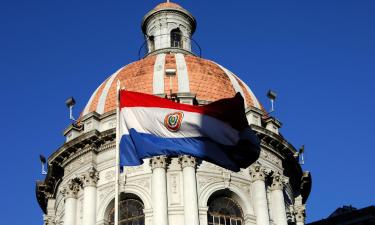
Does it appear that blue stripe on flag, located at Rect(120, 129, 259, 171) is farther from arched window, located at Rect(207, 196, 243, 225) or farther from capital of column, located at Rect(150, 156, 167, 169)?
arched window, located at Rect(207, 196, 243, 225)

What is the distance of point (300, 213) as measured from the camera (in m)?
44.0

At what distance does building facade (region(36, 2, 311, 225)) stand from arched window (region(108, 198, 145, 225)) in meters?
0.05

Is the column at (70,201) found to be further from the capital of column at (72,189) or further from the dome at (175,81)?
the dome at (175,81)

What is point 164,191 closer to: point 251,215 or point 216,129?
point 251,215

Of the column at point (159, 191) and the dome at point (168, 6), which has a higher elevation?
the dome at point (168, 6)

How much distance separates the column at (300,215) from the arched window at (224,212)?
512cm

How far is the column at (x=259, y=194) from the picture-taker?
39.2 meters

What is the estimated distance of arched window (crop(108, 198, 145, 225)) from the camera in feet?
127

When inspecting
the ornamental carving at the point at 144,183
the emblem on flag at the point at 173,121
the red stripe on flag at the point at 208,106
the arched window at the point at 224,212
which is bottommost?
the emblem on flag at the point at 173,121

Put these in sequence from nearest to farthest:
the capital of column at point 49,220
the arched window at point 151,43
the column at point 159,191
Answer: the column at point 159,191
the capital of column at point 49,220
the arched window at point 151,43

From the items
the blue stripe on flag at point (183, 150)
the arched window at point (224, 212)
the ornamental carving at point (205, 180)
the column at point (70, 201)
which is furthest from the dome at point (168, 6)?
the blue stripe on flag at point (183, 150)

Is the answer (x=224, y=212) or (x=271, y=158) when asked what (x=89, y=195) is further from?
(x=271, y=158)

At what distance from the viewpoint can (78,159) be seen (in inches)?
1645

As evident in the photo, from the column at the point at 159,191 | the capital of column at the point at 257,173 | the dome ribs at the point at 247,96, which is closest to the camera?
the column at the point at 159,191
